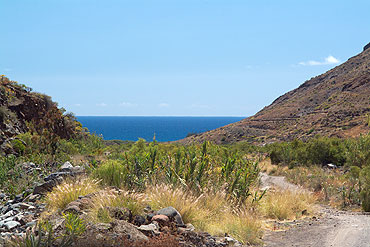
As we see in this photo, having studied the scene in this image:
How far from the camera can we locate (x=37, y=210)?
299 inches

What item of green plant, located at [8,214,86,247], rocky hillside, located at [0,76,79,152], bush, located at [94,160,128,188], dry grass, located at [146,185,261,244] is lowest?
Answer: dry grass, located at [146,185,261,244]

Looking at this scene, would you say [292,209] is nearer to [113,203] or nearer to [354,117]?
[113,203]

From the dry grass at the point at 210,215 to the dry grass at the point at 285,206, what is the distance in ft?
4.99

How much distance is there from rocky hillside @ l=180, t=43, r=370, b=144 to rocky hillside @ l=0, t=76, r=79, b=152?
36600 millimetres

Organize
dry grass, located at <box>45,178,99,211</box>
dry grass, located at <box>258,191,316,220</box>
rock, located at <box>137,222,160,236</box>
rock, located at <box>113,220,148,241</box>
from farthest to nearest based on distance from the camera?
dry grass, located at <box>258,191,316,220</box> < dry grass, located at <box>45,178,99,211</box> < rock, located at <box>137,222,160,236</box> < rock, located at <box>113,220,148,241</box>

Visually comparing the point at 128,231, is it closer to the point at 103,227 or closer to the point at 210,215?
the point at 103,227

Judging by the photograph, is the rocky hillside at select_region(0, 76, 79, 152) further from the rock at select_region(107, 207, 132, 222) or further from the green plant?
the green plant

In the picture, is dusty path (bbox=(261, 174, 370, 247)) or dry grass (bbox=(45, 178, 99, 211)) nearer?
dusty path (bbox=(261, 174, 370, 247))

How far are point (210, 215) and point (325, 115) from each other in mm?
57243

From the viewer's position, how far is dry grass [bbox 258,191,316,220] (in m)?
9.33

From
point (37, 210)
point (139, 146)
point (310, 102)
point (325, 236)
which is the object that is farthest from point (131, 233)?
point (310, 102)

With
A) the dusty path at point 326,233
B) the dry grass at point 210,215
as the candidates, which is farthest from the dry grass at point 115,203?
the dusty path at point 326,233

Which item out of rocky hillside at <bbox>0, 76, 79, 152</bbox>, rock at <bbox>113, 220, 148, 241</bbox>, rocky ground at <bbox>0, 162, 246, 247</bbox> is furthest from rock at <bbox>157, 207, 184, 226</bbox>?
rocky hillside at <bbox>0, 76, 79, 152</bbox>

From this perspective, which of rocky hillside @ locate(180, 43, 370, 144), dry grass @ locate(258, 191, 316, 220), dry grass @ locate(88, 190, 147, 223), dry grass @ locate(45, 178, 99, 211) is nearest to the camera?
dry grass @ locate(88, 190, 147, 223)
